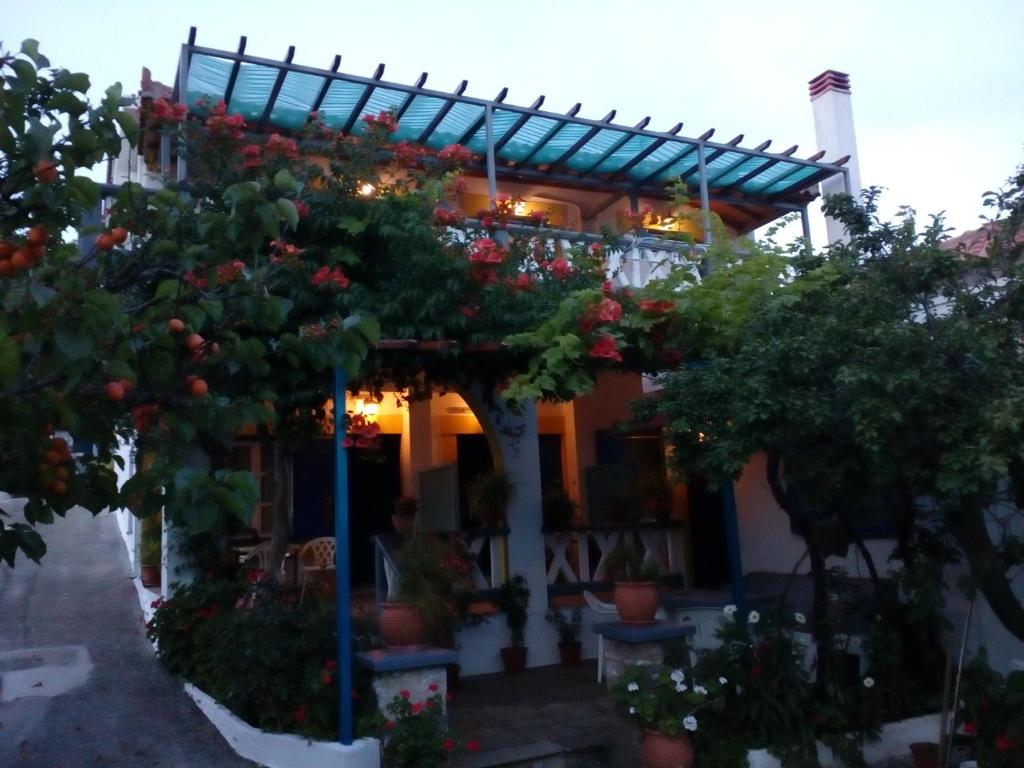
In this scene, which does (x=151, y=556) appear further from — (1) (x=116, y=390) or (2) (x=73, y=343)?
(2) (x=73, y=343)

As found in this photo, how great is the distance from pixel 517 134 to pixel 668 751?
665 centimetres

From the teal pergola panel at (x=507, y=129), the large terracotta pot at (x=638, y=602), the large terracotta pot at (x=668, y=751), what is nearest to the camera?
the large terracotta pot at (x=668, y=751)

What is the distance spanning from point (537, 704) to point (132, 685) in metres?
→ 3.58

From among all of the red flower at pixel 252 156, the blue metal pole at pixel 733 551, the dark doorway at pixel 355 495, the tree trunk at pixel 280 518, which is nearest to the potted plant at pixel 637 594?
the blue metal pole at pixel 733 551

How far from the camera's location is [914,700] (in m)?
6.70

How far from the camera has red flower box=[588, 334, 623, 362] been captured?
21.3 feet

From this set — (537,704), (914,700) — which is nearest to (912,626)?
(914,700)

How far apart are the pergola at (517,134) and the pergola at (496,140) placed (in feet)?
0.05

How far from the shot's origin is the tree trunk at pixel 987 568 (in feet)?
17.8

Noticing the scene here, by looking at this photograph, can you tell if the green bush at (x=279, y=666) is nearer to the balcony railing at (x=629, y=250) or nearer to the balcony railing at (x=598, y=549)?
the balcony railing at (x=598, y=549)

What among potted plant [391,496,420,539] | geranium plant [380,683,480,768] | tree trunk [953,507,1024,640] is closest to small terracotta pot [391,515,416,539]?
potted plant [391,496,420,539]

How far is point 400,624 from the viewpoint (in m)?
6.35

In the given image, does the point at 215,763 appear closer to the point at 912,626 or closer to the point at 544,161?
the point at 912,626

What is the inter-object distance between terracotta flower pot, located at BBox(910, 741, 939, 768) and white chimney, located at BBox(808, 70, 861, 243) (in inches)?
287
